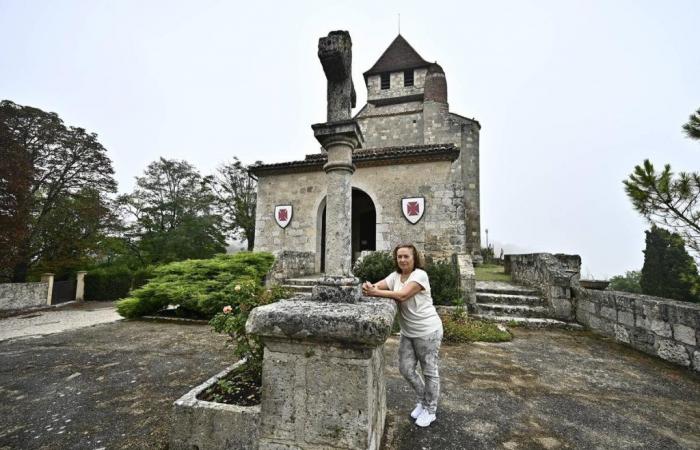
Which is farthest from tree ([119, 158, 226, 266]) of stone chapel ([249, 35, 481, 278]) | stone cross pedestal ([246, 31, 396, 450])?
stone cross pedestal ([246, 31, 396, 450])

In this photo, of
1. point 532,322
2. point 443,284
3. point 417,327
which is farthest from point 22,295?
point 532,322

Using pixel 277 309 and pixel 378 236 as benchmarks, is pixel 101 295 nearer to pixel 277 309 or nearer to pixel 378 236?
pixel 378 236

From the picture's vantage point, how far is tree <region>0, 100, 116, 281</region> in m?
10.5

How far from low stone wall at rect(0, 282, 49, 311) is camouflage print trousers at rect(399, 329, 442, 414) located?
14423mm

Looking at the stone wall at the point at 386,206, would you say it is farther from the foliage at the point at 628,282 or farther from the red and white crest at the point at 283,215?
the foliage at the point at 628,282

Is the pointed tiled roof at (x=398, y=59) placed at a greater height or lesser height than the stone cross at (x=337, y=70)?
greater

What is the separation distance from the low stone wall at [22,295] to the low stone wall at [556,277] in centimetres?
1671

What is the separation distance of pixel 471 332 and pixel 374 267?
2656 millimetres

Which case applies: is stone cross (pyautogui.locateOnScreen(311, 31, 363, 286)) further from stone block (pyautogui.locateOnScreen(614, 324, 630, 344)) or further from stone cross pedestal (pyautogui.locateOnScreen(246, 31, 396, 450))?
stone block (pyautogui.locateOnScreen(614, 324, 630, 344))

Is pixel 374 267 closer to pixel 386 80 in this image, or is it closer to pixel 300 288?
pixel 300 288

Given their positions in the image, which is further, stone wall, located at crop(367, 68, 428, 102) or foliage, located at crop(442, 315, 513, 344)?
stone wall, located at crop(367, 68, 428, 102)

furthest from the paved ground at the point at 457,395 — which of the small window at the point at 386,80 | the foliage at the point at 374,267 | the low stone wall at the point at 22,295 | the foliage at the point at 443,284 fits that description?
the small window at the point at 386,80

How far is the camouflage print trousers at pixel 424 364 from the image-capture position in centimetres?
230

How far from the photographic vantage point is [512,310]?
20.6ft
